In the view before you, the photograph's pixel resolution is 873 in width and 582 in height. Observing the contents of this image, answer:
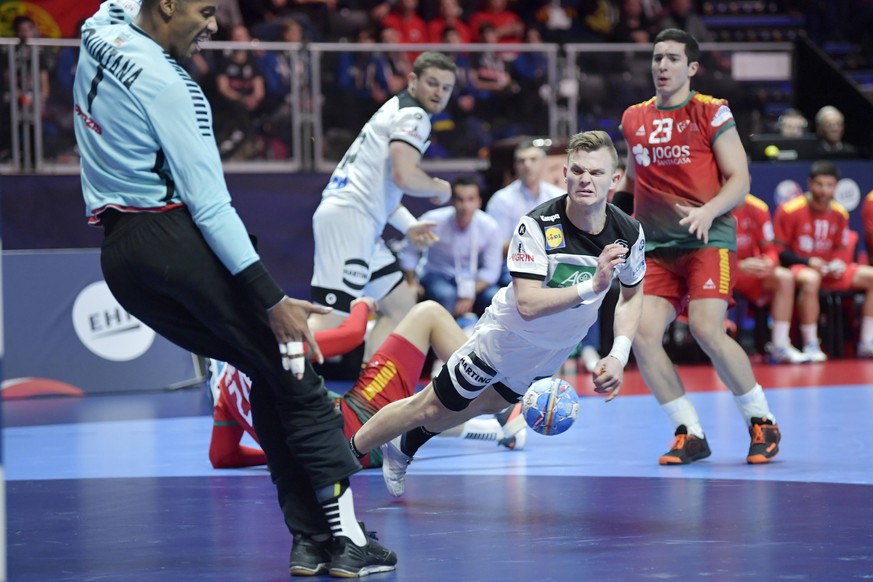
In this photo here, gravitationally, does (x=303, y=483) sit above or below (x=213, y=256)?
below

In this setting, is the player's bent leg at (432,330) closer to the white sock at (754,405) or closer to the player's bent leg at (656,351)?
the player's bent leg at (656,351)

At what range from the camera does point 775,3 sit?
654 inches

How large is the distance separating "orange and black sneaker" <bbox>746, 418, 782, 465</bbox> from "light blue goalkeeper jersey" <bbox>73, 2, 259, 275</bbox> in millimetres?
3274

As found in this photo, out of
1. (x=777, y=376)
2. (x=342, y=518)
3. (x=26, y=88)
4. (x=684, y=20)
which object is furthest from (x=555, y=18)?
(x=342, y=518)

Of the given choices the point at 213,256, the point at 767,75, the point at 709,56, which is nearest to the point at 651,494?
the point at 213,256

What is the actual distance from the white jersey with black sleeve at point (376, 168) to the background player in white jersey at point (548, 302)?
90.8 inches

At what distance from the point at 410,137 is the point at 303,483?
344 centimetres

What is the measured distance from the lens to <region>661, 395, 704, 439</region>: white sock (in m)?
6.30

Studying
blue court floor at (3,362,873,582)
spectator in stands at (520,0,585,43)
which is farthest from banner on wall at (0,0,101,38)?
blue court floor at (3,362,873,582)

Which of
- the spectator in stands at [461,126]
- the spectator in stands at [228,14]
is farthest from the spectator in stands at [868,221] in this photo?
the spectator in stands at [228,14]

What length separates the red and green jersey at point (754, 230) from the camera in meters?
11.6

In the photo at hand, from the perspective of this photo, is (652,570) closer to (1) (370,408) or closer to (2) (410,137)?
(1) (370,408)

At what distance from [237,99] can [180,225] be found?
7.65 meters

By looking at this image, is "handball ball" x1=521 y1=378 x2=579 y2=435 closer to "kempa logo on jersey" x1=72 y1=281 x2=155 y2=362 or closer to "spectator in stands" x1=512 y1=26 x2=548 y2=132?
"kempa logo on jersey" x1=72 y1=281 x2=155 y2=362
